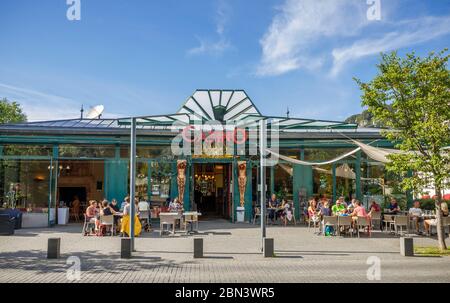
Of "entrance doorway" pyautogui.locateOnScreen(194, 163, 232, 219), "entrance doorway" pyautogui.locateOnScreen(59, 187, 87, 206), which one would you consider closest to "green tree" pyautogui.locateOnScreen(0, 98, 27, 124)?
"entrance doorway" pyautogui.locateOnScreen(59, 187, 87, 206)

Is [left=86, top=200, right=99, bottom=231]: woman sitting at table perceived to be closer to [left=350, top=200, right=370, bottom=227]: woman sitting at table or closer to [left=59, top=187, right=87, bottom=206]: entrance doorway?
[left=59, top=187, right=87, bottom=206]: entrance doorway

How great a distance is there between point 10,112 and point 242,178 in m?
22.2

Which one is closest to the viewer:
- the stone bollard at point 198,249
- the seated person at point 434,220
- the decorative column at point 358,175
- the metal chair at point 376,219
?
the stone bollard at point 198,249

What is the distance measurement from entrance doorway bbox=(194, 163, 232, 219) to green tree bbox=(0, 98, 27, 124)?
15.5m

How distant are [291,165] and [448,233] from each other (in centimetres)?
737

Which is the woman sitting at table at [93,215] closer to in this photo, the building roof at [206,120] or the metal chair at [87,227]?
the metal chair at [87,227]

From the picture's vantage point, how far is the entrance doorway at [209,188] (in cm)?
2302

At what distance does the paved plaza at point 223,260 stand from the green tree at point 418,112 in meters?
2.50

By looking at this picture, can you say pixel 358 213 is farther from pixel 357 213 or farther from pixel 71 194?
pixel 71 194

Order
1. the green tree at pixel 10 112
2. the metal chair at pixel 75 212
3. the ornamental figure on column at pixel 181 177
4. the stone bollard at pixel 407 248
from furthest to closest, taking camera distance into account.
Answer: the green tree at pixel 10 112, the metal chair at pixel 75 212, the ornamental figure on column at pixel 181 177, the stone bollard at pixel 407 248

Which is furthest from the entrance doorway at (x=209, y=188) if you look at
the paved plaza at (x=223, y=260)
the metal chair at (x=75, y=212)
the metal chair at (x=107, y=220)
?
the metal chair at (x=107, y=220)

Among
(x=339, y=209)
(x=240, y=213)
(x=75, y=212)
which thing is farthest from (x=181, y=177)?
(x=339, y=209)
